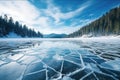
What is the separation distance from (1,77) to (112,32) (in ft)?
150

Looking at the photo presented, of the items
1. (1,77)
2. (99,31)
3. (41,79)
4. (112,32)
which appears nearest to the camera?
(41,79)

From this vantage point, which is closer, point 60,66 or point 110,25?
point 60,66

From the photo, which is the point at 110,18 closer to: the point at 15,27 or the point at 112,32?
the point at 112,32

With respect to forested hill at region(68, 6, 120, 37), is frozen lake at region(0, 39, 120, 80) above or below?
below

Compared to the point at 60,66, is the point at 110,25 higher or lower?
higher

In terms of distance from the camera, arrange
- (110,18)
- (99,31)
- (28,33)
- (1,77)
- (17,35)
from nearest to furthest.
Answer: (1,77) → (110,18) → (99,31) → (17,35) → (28,33)


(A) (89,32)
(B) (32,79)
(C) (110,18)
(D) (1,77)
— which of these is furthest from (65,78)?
(A) (89,32)

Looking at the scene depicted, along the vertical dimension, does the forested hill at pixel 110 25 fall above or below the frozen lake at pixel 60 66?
above

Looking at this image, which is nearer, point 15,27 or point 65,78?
point 65,78

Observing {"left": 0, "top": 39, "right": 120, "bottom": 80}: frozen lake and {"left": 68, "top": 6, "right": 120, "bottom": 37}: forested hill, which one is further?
{"left": 68, "top": 6, "right": 120, "bottom": 37}: forested hill

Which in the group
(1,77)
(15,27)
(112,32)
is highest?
(15,27)

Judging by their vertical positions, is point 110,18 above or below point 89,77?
above

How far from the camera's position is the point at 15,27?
64375 millimetres

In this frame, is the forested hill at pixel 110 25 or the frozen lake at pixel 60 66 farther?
the forested hill at pixel 110 25
